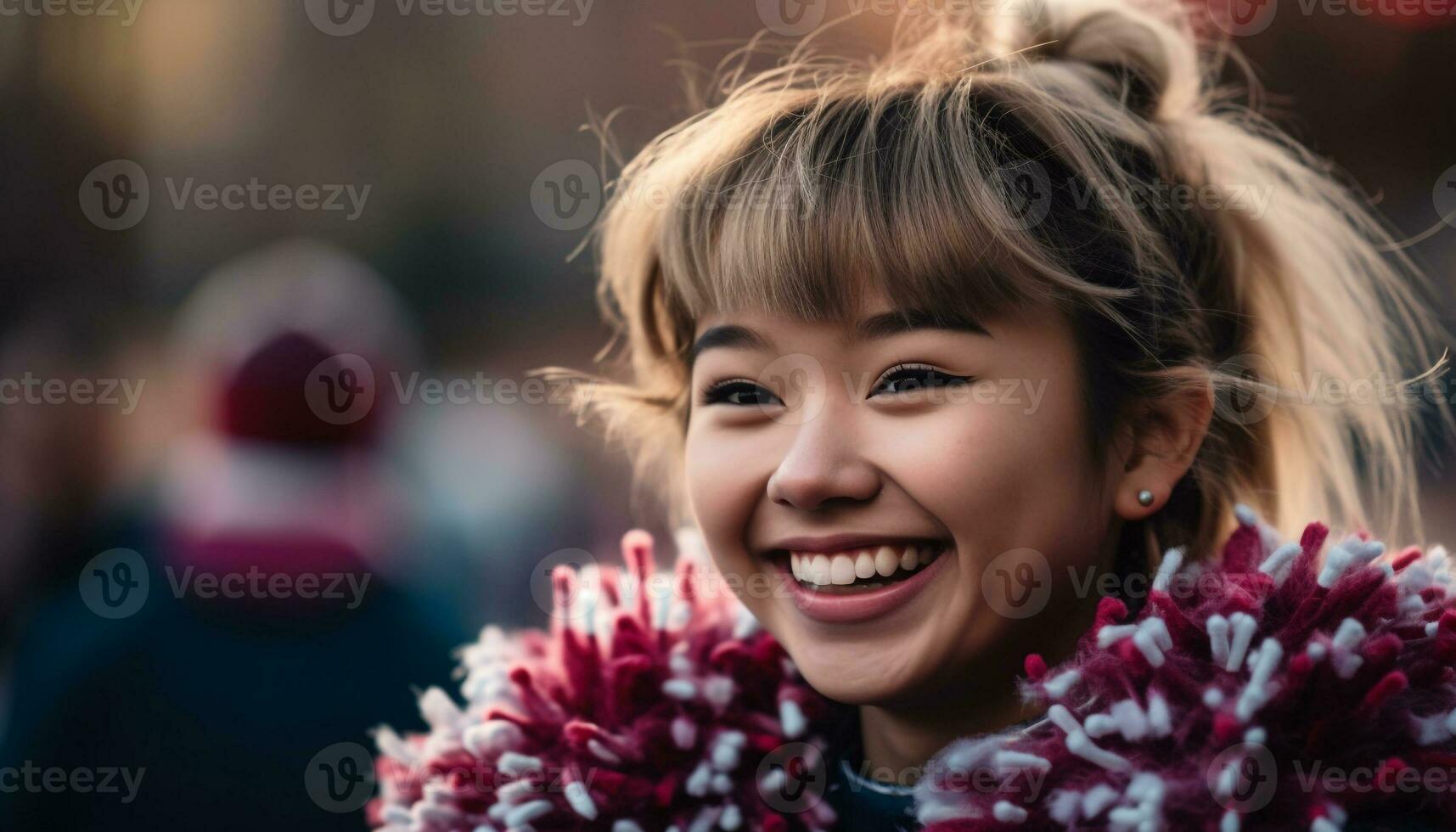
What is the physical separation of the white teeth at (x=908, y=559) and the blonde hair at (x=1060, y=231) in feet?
0.82

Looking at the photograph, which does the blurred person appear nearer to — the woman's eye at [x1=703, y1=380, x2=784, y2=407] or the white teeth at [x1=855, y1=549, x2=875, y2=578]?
the woman's eye at [x1=703, y1=380, x2=784, y2=407]

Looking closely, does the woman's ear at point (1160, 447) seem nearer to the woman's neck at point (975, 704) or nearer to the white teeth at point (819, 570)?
the woman's neck at point (975, 704)

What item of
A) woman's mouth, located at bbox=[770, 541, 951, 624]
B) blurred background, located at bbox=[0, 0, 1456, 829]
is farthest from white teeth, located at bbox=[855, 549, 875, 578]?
blurred background, located at bbox=[0, 0, 1456, 829]

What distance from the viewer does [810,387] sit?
4.79ft

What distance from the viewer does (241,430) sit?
8.38 feet

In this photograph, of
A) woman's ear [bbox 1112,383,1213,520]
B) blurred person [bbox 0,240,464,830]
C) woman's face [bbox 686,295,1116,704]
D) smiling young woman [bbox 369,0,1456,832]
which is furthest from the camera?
blurred person [bbox 0,240,464,830]

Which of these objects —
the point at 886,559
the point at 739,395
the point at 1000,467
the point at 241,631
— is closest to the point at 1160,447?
the point at 1000,467

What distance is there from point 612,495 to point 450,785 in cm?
338

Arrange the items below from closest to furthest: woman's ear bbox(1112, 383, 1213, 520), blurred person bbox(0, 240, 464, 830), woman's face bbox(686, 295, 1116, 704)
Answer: woman's face bbox(686, 295, 1116, 704) → woman's ear bbox(1112, 383, 1213, 520) → blurred person bbox(0, 240, 464, 830)

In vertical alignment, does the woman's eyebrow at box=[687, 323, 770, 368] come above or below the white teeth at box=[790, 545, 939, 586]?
above

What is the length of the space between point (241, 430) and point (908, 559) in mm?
1585

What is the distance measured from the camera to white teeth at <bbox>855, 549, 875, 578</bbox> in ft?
4.78

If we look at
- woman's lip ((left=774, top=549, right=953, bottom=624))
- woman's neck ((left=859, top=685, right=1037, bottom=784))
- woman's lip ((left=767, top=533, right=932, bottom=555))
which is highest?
woman's lip ((left=767, top=533, right=932, bottom=555))

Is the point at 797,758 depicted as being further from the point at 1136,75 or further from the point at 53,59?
the point at 53,59
